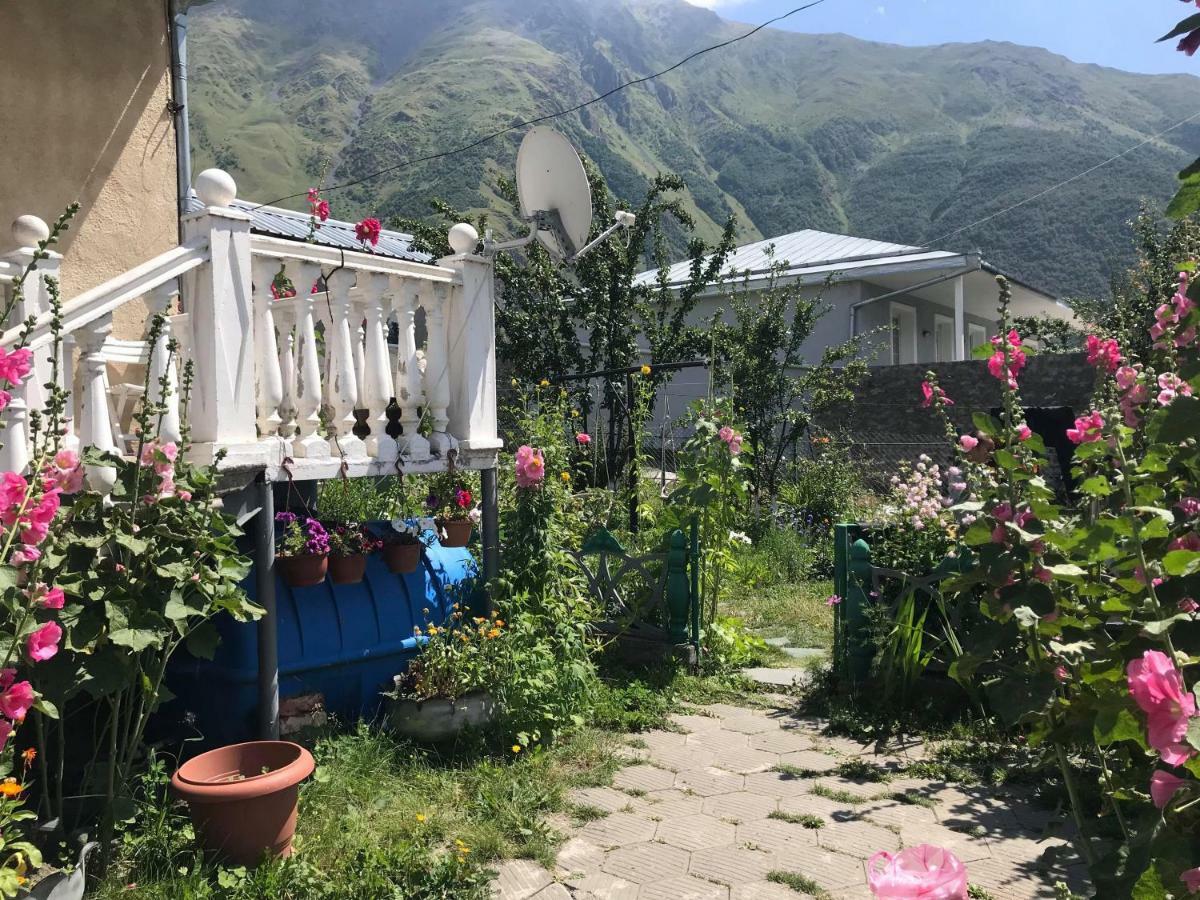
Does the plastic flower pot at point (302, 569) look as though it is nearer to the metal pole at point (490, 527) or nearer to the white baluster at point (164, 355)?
the white baluster at point (164, 355)

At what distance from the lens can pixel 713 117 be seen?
94.4 metres

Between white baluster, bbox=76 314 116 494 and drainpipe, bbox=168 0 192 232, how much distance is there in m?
2.44

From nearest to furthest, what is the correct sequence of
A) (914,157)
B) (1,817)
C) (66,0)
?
(1,817), (66,0), (914,157)

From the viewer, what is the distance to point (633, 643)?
6.00 meters

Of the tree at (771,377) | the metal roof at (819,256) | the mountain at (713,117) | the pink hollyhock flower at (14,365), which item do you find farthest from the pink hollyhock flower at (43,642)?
Result: the mountain at (713,117)

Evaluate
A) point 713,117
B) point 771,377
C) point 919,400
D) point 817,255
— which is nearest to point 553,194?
point 771,377

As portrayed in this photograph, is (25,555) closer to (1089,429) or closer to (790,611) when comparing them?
(1089,429)

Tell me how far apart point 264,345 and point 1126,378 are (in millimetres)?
3318

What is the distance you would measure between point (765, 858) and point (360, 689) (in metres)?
2.11

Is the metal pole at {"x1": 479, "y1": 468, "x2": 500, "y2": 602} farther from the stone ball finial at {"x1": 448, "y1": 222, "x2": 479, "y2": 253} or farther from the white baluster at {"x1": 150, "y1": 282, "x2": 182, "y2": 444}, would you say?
the white baluster at {"x1": 150, "y1": 282, "x2": 182, "y2": 444}

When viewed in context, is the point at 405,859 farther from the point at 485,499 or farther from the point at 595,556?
the point at 595,556

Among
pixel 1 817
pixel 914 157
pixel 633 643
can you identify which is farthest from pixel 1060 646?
pixel 914 157

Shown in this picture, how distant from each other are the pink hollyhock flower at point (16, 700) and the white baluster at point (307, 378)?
76.1 inches

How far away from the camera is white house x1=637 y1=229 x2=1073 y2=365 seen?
48.0ft
